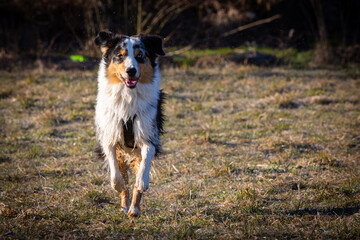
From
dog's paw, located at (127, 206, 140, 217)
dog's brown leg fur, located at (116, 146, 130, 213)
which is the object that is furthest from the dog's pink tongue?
dog's paw, located at (127, 206, 140, 217)

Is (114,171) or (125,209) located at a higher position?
(114,171)

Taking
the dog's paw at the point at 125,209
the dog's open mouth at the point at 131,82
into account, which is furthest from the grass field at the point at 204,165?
the dog's open mouth at the point at 131,82

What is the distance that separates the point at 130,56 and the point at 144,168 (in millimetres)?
1133

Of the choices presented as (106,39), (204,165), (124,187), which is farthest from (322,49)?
(124,187)

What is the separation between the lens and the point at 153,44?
4105 mm

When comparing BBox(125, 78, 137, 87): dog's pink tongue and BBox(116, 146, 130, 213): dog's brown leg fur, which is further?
BBox(116, 146, 130, 213): dog's brown leg fur

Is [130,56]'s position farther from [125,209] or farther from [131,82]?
[125,209]

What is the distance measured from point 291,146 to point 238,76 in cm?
509

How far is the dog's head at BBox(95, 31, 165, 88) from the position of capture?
12.3ft

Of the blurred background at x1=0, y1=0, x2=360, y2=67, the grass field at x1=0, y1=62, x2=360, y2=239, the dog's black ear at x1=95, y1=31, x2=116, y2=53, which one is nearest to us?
the grass field at x1=0, y1=62, x2=360, y2=239

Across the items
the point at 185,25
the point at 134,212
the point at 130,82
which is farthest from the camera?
the point at 185,25

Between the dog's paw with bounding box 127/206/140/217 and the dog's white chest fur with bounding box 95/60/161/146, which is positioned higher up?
the dog's white chest fur with bounding box 95/60/161/146

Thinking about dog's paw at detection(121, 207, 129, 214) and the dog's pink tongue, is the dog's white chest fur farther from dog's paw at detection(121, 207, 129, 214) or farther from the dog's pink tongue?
dog's paw at detection(121, 207, 129, 214)

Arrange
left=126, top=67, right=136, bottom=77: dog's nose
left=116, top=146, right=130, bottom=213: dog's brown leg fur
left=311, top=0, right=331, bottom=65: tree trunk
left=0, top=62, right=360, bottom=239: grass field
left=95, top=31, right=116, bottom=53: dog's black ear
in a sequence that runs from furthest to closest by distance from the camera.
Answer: left=311, top=0, right=331, bottom=65: tree trunk, left=95, top=31, right=116, bottom=53: dog's black ear, left=116, top=146, right=130, bottom=213: dog's brown leg fur, left=126, top=67, right=136, bottom=77: dog's nose, left=0, top=62, right=360, bottom=239: grass field
